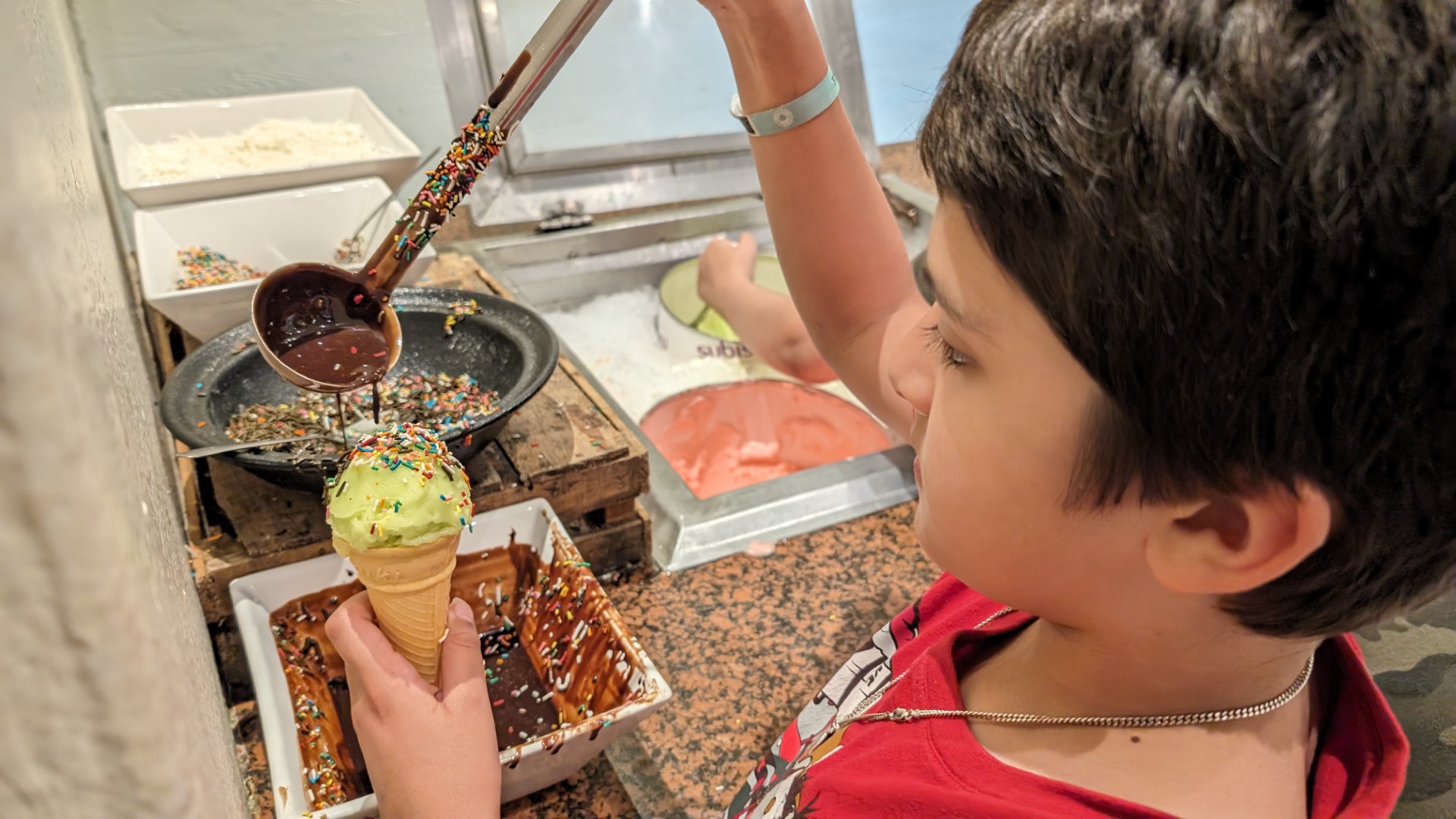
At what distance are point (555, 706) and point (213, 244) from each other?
113cm

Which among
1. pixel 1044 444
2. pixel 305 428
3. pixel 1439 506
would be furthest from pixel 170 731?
pixel 305 428

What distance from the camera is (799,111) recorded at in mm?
Result: 1049

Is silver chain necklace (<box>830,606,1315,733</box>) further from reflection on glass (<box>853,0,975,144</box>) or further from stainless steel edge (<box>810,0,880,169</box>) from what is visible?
reflection on glass (<box>853,0,975,144</box>)

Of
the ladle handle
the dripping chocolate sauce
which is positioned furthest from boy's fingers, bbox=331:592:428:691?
the ladle handle

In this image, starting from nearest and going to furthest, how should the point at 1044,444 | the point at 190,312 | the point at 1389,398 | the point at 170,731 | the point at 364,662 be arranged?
the point at 170,731, the point at 1389,398, the point at 1044,444, the point at 364,662, the point at 190,312

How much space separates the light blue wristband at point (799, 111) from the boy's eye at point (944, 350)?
0.50m

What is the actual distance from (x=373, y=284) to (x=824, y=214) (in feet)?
1.86

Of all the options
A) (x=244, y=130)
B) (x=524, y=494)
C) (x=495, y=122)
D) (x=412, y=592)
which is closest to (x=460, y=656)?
(x=412, y=592)

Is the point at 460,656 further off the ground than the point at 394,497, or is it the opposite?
the point at 394,497

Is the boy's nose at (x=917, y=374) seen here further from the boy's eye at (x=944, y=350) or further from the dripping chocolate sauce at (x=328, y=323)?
the dripping chocolate sauce at (x=328, y=323)

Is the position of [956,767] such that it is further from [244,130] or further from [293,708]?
[244,130]

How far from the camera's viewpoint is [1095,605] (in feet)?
1.94

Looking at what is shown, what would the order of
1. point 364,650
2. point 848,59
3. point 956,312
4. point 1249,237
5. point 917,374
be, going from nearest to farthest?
point 1249,237 < point 956,312 < point 917,374 < point 364,650 < point 848,59

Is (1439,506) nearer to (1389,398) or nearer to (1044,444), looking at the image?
(1389,398)
